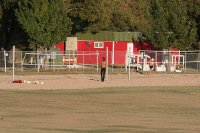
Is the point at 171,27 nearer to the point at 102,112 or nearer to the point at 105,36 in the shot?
the point at 105,36

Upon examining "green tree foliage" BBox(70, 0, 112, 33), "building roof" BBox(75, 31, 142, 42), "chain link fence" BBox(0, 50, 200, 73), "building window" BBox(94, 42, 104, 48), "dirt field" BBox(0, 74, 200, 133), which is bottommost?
"dirt field" BBox(0, 74, 200, 133)

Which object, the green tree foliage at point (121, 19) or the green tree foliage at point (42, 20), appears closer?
the green tree foliage at point (42, 20)

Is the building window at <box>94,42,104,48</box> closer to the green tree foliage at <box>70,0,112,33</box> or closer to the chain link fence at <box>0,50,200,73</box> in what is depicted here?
the green tree foliage at <box>70,0,112,33</box>

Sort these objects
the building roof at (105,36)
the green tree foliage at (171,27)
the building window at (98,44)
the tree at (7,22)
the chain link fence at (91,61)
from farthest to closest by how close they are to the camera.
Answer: the building window at (98,44)
the building roof at (105,36)
the green tree foliage at (171,27)
the tree at (7,22)
the chain link fence at (91,61)

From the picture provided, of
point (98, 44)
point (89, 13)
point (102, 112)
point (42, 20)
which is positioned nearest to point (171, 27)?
point (89, 13)

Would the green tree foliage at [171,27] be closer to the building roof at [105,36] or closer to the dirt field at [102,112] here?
the building roof at [105,36]

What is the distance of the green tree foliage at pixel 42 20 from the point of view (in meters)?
62.0

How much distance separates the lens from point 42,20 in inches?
2461

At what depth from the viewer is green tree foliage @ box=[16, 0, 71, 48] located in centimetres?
6200

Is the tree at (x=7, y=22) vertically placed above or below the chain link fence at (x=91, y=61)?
above

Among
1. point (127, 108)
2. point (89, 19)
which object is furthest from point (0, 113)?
point (89, 19)

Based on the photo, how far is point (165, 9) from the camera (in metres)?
70.0

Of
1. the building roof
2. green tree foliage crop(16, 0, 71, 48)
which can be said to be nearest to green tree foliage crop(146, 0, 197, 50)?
the building roof

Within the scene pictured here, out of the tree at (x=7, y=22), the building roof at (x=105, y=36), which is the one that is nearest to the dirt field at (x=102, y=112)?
the tree at (x=7, y=22)
